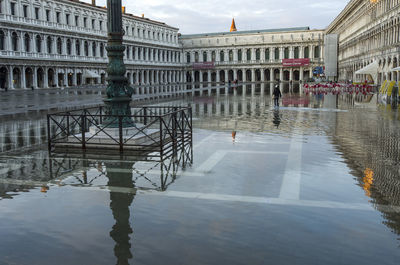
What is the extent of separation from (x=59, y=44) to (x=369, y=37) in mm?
45981

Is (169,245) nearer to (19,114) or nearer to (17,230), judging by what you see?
(17,230)

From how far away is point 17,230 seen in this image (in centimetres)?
561

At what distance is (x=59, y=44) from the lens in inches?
2574

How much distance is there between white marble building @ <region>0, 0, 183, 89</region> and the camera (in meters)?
55.8

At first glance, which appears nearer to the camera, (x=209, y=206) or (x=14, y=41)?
(x=209, y=206)

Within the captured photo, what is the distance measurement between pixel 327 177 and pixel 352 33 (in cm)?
5903

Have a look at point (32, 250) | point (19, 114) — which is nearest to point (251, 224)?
point (32, 250)

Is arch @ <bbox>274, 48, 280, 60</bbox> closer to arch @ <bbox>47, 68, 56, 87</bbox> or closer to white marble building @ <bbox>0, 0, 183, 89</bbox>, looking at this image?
white marble building @ <bbox>0, 0, 183, 89</bbox>

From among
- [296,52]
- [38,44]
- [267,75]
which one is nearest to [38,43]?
[38,44]

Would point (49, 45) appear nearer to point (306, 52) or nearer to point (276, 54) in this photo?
point (276, 54)

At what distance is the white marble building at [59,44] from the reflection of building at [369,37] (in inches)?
1609

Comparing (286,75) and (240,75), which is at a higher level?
(240,75)

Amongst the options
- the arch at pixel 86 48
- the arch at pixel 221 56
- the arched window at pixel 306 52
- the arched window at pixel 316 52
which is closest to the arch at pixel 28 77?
the arch at pixel 86 48

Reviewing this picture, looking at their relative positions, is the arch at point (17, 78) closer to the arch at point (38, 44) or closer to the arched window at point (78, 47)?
the arch at point (38, 44)
